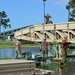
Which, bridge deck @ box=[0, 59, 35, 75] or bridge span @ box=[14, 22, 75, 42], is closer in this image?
bridge deck @ box=[0, 59, 35, 75]

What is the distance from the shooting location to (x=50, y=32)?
5456 cm

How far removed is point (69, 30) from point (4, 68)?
114ft

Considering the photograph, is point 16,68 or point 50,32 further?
point 50,32

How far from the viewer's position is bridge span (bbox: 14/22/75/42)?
47.9 metres

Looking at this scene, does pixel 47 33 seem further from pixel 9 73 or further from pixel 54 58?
pixel 9 73

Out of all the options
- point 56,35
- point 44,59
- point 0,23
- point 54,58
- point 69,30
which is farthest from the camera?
point 0,23

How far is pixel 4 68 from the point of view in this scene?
13703 mm

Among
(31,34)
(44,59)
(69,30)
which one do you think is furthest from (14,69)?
(31,34)

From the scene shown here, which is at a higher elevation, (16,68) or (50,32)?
(50,32)

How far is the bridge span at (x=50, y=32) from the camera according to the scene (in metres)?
47.9

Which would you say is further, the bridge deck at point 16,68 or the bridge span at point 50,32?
the bridge span at point 50,32

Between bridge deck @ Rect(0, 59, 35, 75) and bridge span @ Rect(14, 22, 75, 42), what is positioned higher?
bridge span @ Rect(14, 22, 75, 42)

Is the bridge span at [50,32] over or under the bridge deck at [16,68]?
over

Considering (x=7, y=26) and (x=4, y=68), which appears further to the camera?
(x=7, y=26)
